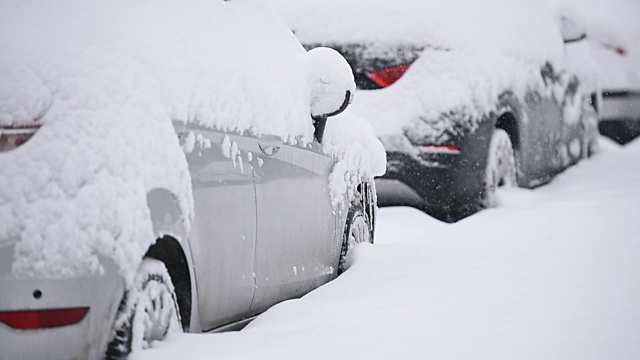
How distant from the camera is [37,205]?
248cm

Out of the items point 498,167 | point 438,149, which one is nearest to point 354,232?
point 438,149

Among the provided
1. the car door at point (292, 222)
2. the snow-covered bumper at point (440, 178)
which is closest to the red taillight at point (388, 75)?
the snow-covered bumper at point (440, 178)

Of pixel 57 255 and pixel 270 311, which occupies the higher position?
pixel 57 255

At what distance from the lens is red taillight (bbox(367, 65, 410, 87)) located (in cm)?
628

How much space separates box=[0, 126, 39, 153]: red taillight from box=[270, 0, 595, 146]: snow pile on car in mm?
3892

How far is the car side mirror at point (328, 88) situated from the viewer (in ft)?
14.0

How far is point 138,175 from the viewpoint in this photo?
2.67 meters

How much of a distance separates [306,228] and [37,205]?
1758 millimetres

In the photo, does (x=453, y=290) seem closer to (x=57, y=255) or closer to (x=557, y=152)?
(x=57, y=255)

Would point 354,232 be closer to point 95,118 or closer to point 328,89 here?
point 328,89

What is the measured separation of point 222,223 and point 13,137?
0.86m

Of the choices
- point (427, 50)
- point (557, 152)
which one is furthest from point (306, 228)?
point (557, 152)

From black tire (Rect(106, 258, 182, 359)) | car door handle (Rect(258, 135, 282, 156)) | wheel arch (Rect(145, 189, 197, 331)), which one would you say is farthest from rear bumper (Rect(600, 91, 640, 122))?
black tire (Rect(106, 258, 182, 359))

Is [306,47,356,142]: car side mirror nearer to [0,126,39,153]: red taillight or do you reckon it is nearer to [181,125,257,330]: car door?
[181,125,257,330]: car door
